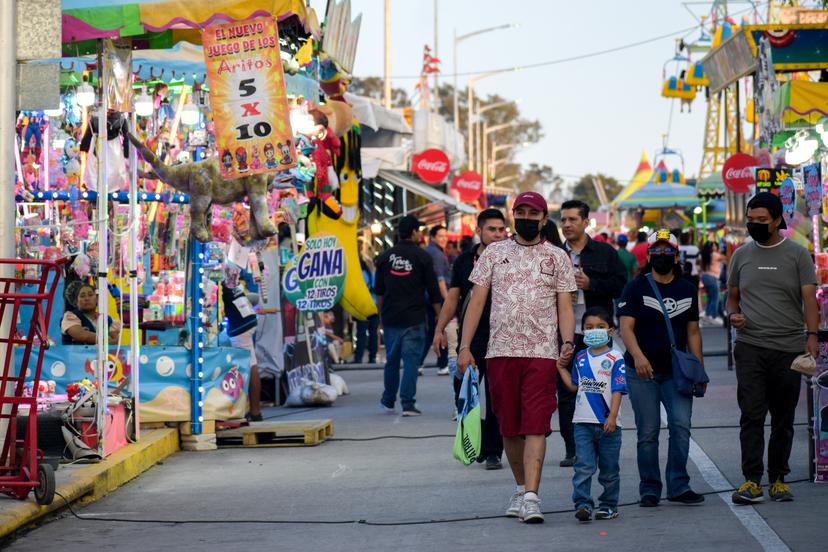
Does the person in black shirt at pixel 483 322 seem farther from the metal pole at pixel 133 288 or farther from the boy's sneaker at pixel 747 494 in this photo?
the metal pole at pixel 133 288

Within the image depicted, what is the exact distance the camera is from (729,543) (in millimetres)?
7371

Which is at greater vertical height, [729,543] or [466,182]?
[466,182]

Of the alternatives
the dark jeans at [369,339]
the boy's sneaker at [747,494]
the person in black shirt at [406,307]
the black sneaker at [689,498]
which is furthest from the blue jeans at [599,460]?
the dark jeans at [369,339]

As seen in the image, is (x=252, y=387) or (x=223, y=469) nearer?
(x=223, y=469)

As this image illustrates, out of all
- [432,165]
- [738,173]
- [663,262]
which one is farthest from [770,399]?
[432,165]

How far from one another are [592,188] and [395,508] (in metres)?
142

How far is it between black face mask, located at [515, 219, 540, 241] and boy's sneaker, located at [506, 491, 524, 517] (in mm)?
1539

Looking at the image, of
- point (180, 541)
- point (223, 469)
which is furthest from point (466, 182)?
point (180, 541)

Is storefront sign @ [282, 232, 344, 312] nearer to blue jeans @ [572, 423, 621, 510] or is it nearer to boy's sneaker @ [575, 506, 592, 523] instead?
blue jeans @ [572, 423, 621, 510]

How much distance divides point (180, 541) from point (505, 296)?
92.3 inches

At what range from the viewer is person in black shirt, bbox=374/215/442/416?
591 inches

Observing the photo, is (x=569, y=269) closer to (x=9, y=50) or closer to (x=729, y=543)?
(x=729, y=543)

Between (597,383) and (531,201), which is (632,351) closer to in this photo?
(597,383)

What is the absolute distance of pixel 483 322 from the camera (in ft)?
35.4
